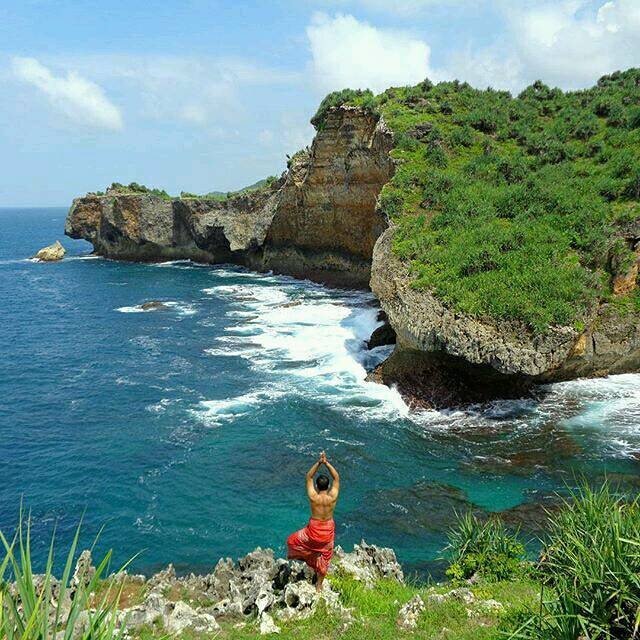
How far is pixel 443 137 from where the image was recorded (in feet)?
154

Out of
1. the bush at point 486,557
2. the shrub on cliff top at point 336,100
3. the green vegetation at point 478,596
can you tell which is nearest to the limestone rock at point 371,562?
the green vegetation at point 478,596

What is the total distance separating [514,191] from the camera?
121 ft

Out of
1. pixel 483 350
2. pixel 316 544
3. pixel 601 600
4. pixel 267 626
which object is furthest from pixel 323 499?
pixel 483 350

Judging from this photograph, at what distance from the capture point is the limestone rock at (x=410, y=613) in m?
11.1

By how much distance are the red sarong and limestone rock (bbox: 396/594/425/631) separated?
6.10 ft

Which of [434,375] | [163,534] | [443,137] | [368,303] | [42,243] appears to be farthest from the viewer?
[42,243]

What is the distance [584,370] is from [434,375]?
808cm

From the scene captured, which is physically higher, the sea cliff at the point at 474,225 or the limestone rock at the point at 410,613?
the sea cliff at the point at 474,225

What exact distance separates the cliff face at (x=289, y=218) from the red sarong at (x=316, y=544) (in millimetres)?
29986

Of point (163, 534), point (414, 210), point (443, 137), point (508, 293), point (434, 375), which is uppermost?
Result: point (443, 137)

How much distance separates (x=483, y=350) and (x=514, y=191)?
14.8 m

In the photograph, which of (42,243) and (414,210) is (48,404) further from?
(42,243)

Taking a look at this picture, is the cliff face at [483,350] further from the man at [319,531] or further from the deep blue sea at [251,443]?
the man at [319,531]

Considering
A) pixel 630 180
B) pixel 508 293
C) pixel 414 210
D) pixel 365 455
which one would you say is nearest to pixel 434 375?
pixel 508 293
